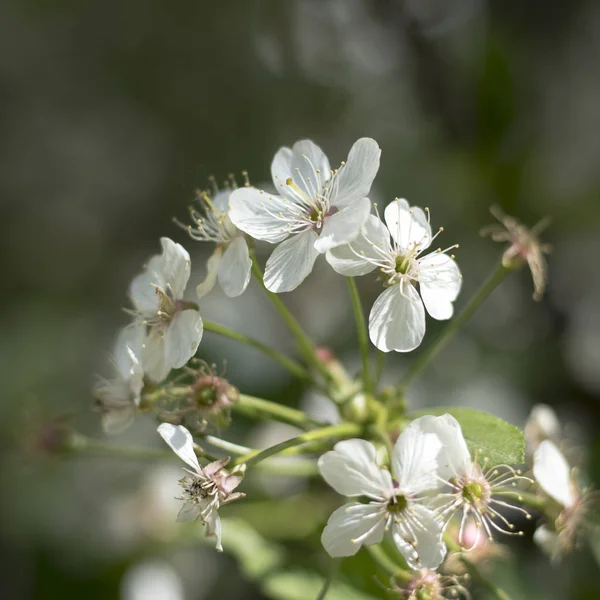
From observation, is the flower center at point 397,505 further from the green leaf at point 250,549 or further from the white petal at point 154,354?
the green leaf at point 250,549

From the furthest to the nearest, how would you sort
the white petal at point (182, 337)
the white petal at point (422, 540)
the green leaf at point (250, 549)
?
the green leaf at point (250, 549) → the white petal at point (182, 337) → the white petal at point (422, 540)

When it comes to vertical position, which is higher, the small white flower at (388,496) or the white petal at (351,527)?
the small white flower at (388,496)

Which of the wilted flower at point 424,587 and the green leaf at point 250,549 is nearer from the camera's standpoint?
the wilted flower at point 424,587

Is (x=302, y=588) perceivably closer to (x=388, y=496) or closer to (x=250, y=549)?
(x=250, y=549)

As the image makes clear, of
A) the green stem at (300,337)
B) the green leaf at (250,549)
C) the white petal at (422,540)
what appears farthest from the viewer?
the green leaf at (250,549)

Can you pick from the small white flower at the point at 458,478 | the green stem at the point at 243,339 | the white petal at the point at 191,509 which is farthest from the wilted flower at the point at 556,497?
the white petal at the point at 191,509

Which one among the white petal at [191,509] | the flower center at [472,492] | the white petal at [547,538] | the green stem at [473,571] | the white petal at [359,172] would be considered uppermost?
the white petal at [359,172]
